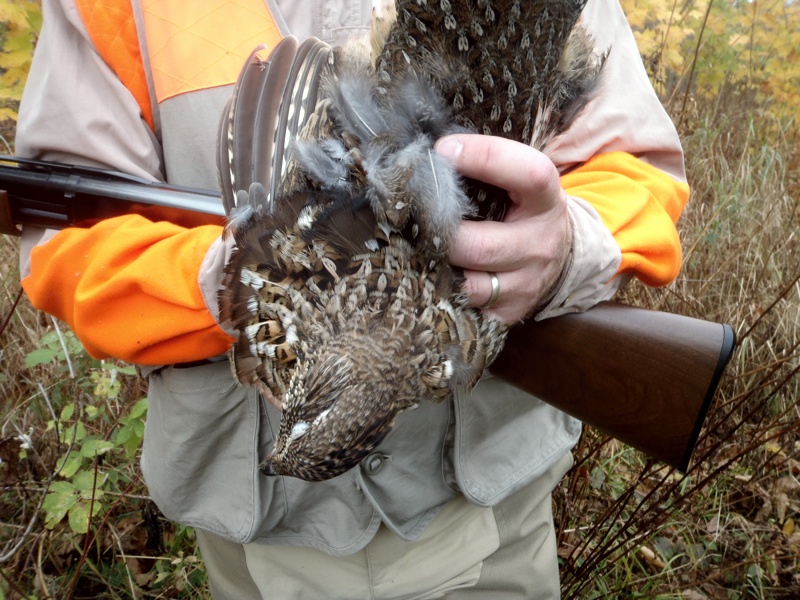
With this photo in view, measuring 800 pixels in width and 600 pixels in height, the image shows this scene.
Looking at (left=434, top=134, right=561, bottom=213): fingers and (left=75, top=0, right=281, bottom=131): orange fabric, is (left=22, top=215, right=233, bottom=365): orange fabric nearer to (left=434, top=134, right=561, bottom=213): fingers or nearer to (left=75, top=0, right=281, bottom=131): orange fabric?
(left=75, top=0, right=281, bottom=131): orange fabric

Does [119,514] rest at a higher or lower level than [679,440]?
lower

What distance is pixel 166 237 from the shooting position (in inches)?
73.4

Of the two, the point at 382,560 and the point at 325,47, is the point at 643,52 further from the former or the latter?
the point at 382,560

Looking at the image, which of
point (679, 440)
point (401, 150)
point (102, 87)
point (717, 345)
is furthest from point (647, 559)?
point (102, 87)

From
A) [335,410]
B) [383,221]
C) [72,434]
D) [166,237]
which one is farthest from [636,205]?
[72,434]

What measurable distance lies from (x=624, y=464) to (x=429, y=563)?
2.47 meters

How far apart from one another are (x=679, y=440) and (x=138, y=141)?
2.01 m

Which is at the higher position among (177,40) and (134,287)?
(177,40)

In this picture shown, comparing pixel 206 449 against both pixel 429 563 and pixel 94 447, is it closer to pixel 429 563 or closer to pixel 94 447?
pixel 429 563

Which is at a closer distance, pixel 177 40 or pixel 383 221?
pixel 383 221

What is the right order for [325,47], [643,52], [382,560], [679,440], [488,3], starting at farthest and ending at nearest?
[643,52] → [382,560] → [325,47] → [679,440] → [488,3]

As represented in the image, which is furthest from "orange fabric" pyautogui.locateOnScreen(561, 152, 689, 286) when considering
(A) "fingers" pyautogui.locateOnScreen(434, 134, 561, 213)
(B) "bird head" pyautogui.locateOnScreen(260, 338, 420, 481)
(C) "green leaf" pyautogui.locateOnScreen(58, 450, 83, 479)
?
(C) "green leaf" pyautogui.locateOnScreen(58, 450, 83, 479)

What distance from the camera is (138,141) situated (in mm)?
1999

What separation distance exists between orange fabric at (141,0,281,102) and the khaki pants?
1749 millimetres
